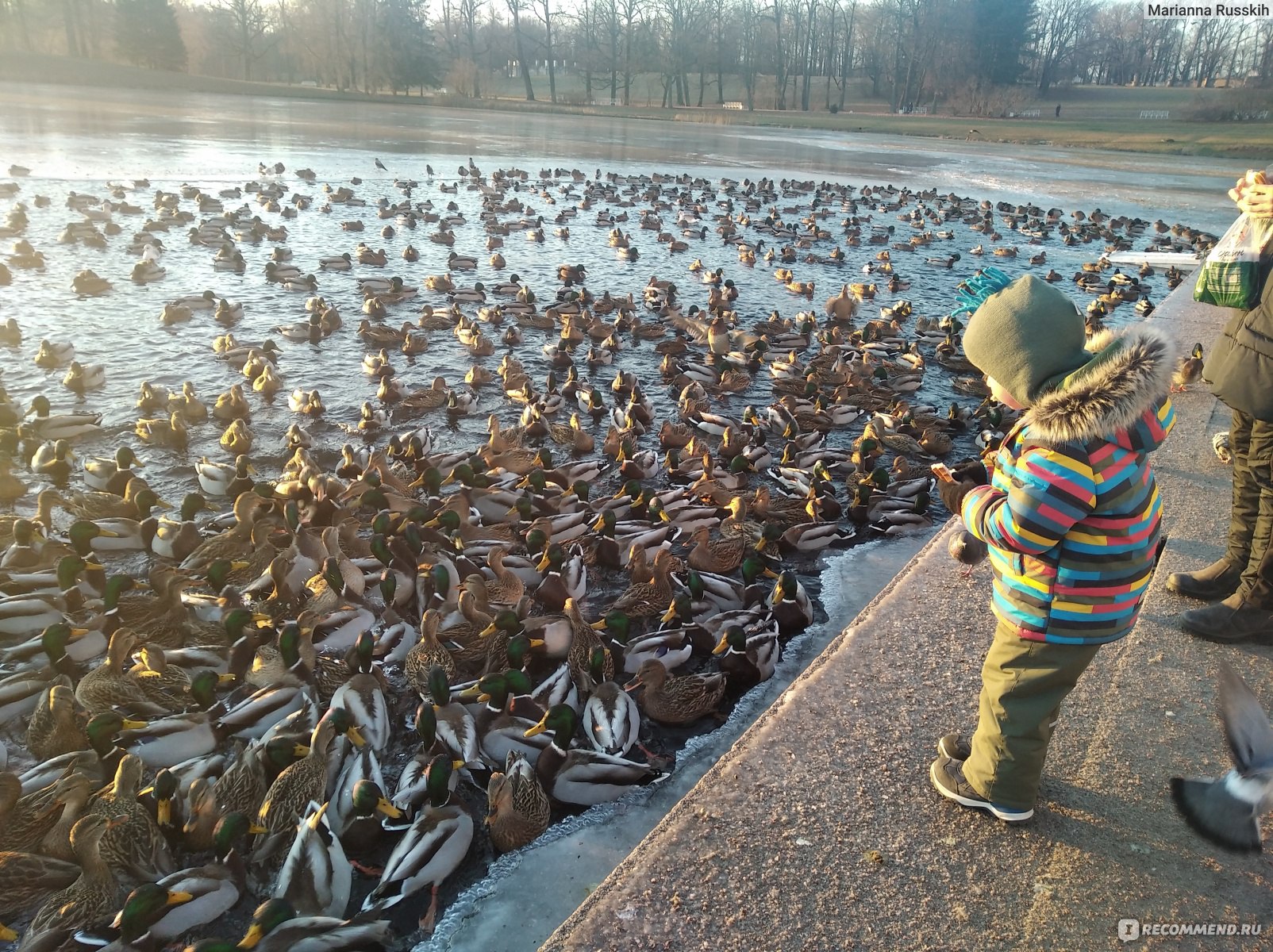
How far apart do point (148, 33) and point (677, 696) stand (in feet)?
257

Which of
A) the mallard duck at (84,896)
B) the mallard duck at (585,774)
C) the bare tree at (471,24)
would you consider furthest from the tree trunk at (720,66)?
the mallard duck at (84,896)

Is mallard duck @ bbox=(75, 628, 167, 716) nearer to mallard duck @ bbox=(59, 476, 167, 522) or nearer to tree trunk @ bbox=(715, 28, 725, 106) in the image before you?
mallard duck @ bbox=(59, 476, 167, 522)

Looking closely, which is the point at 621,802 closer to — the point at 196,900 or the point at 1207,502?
the point at 196,900

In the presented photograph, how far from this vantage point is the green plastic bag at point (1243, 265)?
396 cm

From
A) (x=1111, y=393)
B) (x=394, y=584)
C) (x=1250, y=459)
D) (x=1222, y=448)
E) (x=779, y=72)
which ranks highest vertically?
(x=779, y=72)

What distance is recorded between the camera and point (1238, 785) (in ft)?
7.87

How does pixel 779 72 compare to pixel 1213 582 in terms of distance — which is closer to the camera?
pixel 1213 582

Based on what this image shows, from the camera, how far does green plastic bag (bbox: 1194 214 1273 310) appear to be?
396 centimetres

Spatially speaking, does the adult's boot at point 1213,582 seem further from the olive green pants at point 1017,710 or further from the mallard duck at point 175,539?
the mallard duck at point 175,539

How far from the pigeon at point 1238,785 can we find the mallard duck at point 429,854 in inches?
104

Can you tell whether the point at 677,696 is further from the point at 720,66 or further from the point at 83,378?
the point at 720,66

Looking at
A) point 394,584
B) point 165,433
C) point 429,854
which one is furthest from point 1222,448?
point 165,433

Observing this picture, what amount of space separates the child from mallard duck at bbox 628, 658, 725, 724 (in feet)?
6.37

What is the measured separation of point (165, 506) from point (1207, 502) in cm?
725
